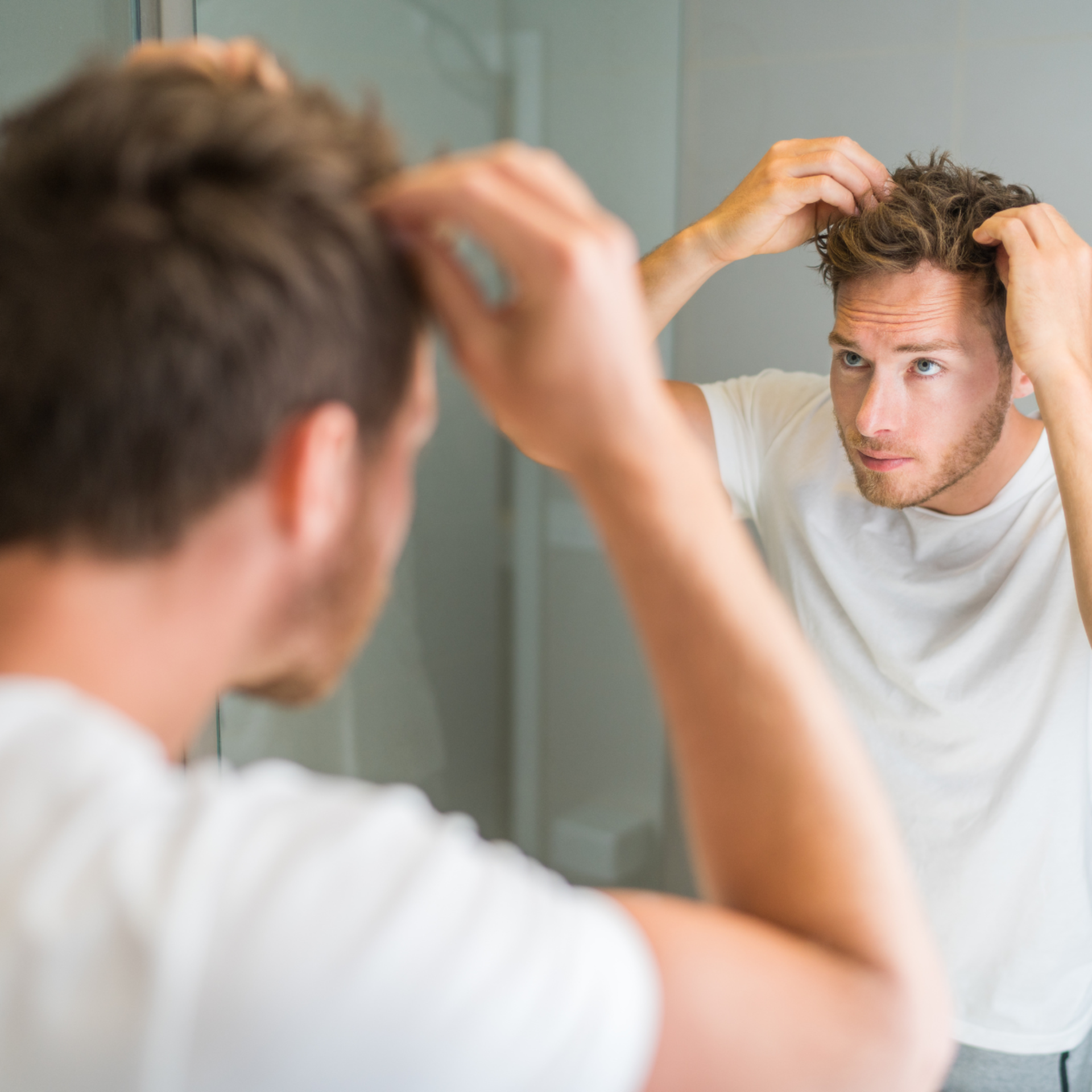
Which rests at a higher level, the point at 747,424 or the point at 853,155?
the point at 853,155

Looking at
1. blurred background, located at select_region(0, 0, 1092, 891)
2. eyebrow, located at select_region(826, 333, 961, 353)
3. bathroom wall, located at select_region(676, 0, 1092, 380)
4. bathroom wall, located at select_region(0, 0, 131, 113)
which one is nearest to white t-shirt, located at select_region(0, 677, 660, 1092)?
bathroom wall, located at select_region(0, 0, 131, 113)

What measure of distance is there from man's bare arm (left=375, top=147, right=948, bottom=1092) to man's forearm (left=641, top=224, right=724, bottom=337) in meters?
0.98

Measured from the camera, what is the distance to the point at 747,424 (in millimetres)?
1556

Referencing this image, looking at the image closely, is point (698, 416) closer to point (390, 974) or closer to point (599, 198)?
point (599, 198)

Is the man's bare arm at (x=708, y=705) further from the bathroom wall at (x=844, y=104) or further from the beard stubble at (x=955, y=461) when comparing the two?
the bathroom wall at (x=844, y=104)

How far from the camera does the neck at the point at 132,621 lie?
446 millimetres

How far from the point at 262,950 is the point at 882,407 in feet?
3.68

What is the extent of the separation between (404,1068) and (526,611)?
1.46m

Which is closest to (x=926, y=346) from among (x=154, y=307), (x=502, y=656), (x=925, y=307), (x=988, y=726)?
(x=925, y=307)

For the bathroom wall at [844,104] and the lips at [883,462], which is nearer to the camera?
the lips at [883,462]

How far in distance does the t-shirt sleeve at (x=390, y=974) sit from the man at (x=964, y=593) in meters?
1.02

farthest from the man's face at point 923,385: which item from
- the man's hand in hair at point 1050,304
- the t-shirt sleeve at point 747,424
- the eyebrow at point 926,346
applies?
the t-shirt sleeve at point 747,424

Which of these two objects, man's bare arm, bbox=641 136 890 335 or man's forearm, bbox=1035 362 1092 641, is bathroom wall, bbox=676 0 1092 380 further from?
man's forearm, bbox=1035 362 1092 641

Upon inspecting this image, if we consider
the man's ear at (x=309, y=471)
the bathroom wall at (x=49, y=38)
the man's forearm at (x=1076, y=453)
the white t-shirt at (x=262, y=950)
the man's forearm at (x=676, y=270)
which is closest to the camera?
the white t-shirt at (x=262, y=950)
